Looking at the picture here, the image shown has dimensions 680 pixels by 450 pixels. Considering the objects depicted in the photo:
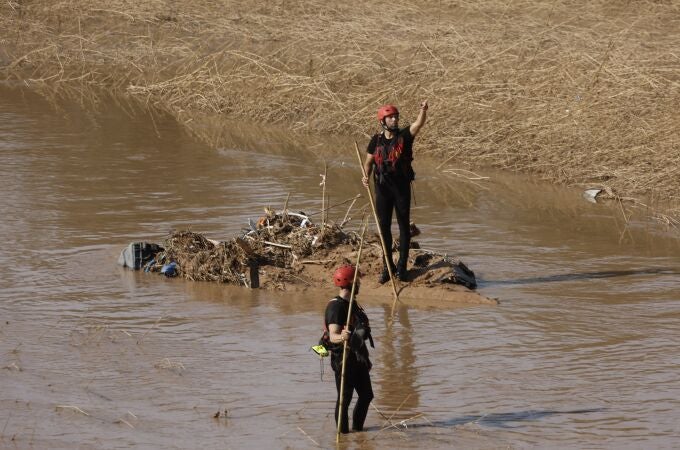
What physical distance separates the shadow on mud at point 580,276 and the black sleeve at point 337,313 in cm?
424

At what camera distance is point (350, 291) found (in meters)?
8.19

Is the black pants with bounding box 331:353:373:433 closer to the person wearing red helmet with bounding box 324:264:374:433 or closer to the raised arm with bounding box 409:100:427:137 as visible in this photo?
the person wearing red helmet with bounding box 324:264:374:433

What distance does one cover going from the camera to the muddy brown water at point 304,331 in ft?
28.1

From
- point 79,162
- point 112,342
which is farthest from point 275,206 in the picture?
point 112,342

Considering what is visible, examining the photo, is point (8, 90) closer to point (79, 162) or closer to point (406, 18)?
point (79, 162)

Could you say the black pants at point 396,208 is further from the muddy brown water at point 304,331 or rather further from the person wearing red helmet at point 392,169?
the muddy brown water at point 304,331

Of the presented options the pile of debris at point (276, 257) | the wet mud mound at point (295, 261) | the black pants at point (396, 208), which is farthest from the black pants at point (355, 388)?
the pile of debris at point (276, 257)

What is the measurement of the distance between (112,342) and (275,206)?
505 cm

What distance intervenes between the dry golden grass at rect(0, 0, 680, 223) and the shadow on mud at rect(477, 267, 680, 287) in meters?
2.25

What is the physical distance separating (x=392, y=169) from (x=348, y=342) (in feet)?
11.4

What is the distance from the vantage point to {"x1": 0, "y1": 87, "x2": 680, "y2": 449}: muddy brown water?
8.55 metres

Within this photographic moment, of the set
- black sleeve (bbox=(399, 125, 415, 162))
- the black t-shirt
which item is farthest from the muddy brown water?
black sleeve (bbox=(399, 125, 415, 162))

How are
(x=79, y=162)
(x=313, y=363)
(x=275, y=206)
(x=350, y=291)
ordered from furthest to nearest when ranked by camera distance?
(x=79, y=162)
(x=275, y=206)
(x=313, y=363)
(x=350, y=291)

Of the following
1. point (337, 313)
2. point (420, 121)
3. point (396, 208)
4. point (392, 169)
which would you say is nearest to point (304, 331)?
point (396, 208)
